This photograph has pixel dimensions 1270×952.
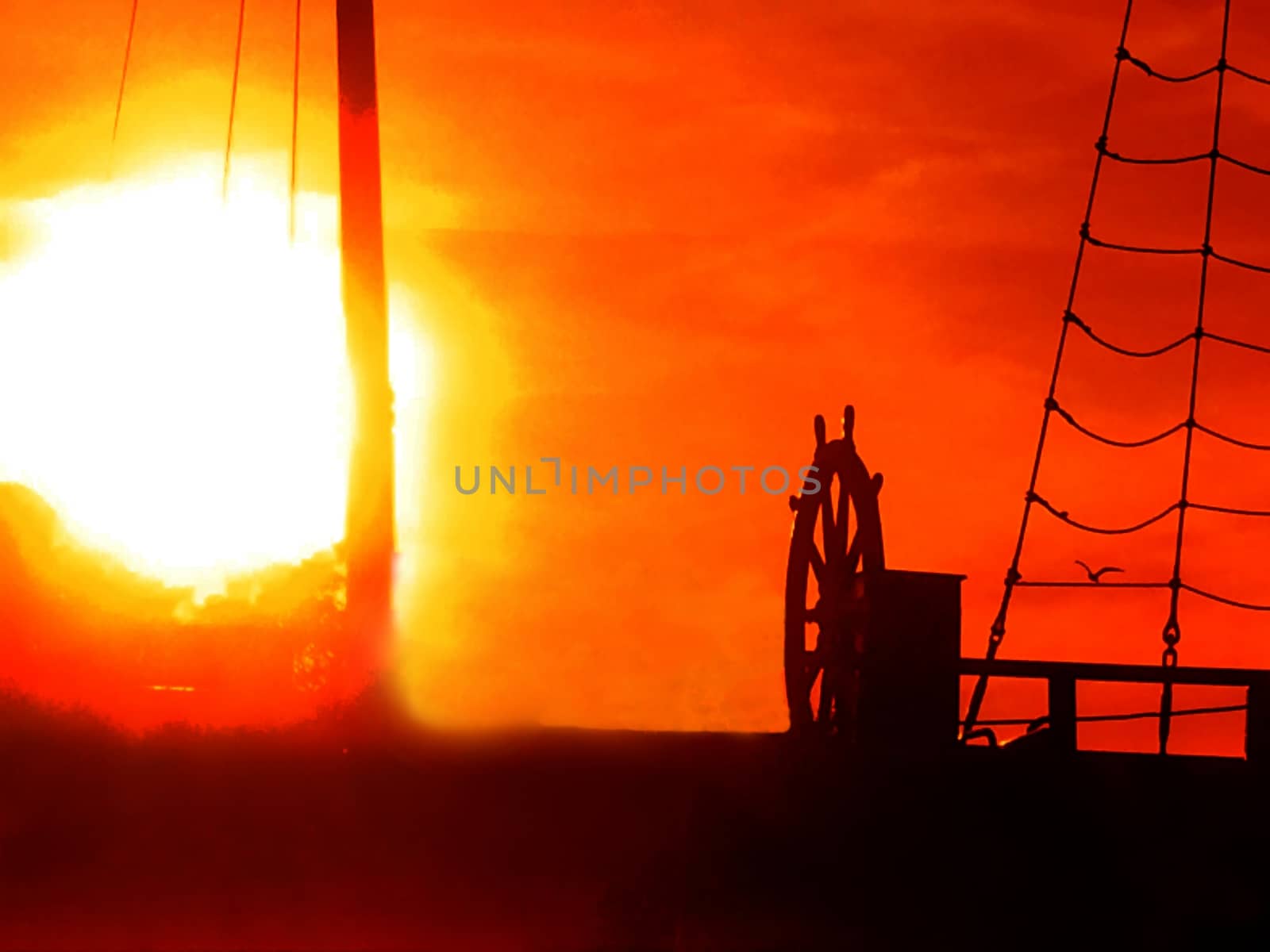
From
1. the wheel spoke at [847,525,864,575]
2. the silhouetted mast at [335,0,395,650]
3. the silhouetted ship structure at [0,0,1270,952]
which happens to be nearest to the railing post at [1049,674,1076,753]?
the silhouetted ship structure at [0,0,1270,952]

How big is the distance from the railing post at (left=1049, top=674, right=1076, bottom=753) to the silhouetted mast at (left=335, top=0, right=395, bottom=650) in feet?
21.4

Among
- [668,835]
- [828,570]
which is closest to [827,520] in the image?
[828,570]

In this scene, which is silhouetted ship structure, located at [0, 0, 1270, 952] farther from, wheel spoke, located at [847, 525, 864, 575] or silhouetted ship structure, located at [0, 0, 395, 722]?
wheel spoke, located at [847, 525, 864, 575]

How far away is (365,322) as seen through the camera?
18359mm

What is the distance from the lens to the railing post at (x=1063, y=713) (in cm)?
1342

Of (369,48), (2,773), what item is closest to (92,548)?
(369,48)

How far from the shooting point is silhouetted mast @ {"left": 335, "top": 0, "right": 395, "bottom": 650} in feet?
58.9

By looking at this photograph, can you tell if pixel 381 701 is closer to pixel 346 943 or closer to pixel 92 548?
pixel 346 943

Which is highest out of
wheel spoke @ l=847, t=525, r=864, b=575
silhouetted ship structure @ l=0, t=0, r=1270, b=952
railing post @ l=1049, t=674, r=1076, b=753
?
wheel spoke @ l=847, t=525, r=864, b=575

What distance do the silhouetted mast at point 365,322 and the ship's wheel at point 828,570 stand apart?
11.7 ft

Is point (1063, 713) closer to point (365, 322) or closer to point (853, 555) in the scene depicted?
point (853, 555)

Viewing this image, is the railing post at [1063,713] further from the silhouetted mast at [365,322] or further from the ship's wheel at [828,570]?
the silhouetted mast at [365,322]

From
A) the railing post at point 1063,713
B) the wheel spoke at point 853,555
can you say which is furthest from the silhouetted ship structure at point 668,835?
the wheel spoke at point 853,555

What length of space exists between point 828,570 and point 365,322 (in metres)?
4.73
